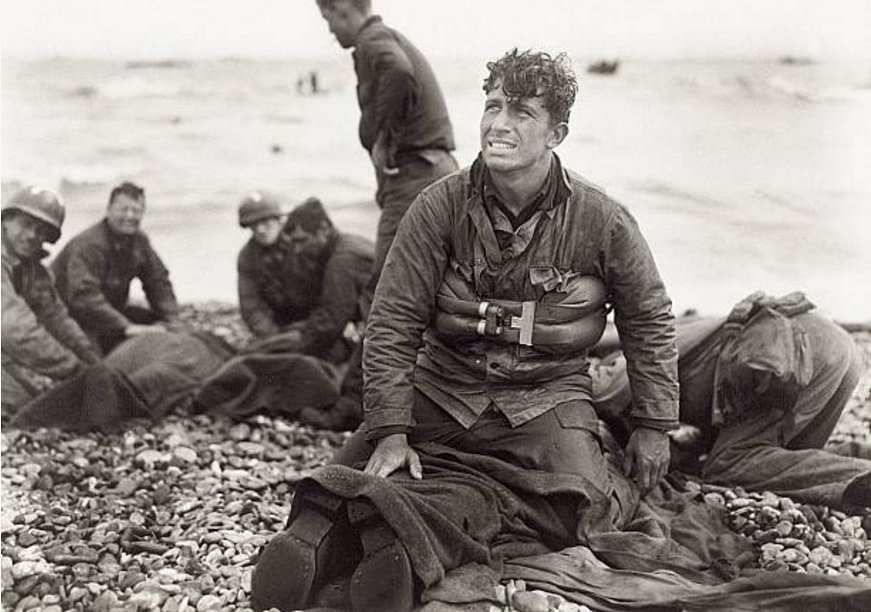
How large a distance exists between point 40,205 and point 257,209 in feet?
4.56

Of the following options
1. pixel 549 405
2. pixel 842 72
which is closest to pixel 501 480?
pixel 549 405

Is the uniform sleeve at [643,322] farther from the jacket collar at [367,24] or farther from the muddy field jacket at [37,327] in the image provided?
the muddy field jacket at [37,327]

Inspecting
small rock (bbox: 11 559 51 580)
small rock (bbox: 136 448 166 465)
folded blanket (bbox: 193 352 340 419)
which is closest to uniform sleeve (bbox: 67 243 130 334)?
folded blanket (bbox: 193 352 340 419)

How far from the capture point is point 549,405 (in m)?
4.11

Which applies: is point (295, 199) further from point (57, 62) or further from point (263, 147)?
point (57, 62)

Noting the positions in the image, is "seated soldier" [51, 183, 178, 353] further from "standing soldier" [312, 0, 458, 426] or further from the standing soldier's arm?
the standing soldier's arm

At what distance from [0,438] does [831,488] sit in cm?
409

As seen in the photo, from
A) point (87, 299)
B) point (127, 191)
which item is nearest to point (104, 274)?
point (87, 299)

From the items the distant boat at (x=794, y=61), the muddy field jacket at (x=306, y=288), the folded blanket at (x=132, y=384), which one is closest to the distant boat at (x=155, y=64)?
the muddy field jacket at (x=306, y=288)

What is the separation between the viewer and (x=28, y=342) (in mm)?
6480

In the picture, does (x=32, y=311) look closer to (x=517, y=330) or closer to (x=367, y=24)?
(x=367, y=24)

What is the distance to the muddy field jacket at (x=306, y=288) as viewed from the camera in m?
6.96

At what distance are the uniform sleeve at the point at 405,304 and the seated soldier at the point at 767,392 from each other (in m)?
1.35

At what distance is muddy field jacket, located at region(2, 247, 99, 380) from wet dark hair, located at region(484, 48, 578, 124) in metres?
3.70
